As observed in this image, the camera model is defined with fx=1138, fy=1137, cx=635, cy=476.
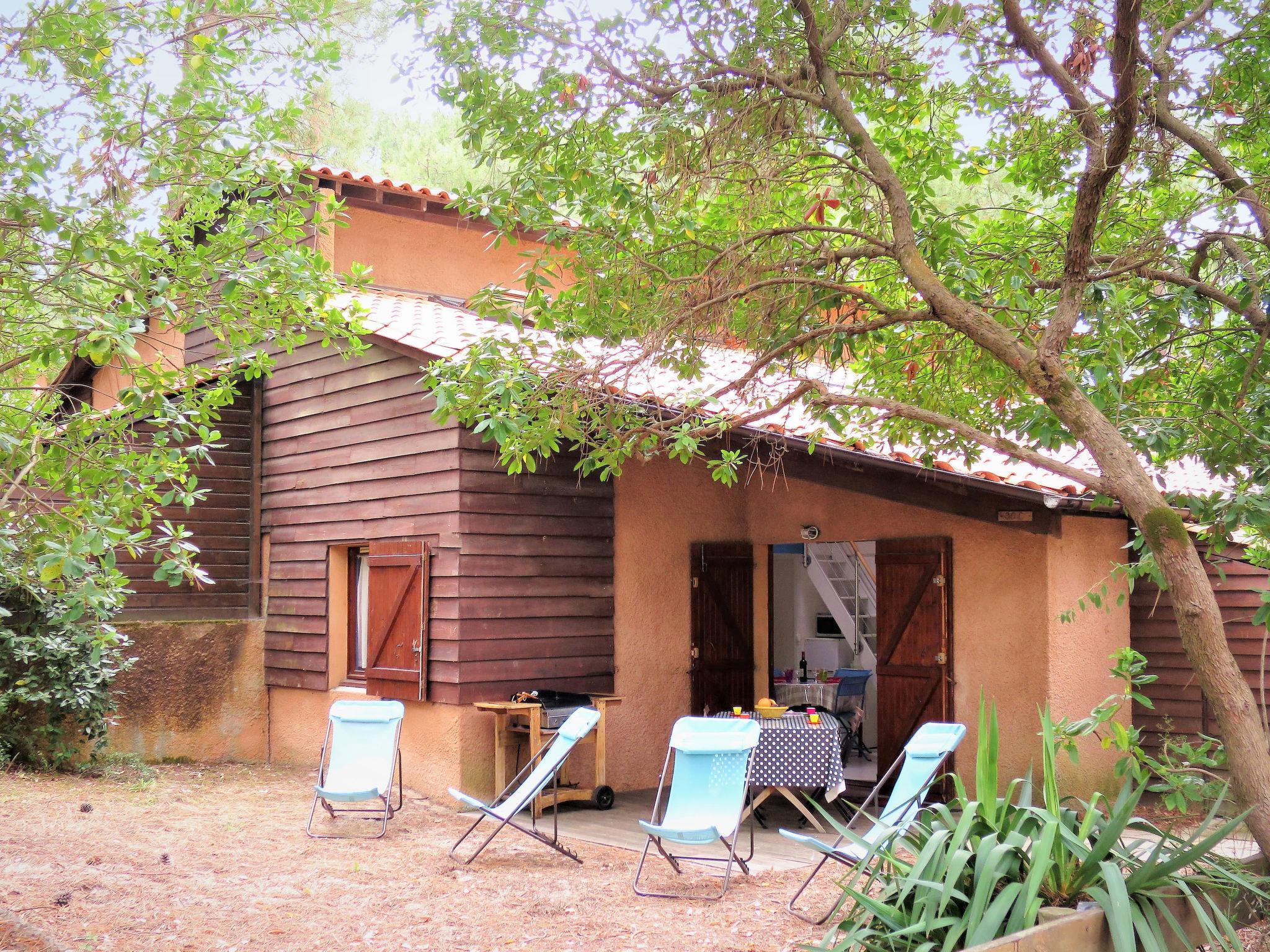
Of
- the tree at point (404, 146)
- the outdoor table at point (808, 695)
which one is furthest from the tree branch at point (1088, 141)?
the tree at point (404, 146)

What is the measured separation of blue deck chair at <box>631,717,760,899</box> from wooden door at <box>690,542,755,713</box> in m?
3.00

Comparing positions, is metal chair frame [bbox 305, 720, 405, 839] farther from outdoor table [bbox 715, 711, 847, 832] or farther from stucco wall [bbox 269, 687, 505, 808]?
outdoor table [bbox 715, 711, 847, 832]

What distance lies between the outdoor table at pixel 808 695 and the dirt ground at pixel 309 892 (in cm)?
341

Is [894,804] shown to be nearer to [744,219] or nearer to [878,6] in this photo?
[744,219]

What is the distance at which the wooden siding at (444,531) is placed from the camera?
327 inches

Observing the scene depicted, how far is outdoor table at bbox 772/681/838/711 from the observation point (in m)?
10.0

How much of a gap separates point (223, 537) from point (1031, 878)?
881 cm

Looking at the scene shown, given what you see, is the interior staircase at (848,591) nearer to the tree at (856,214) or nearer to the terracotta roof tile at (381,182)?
the terracotta roof tile at (381,182)

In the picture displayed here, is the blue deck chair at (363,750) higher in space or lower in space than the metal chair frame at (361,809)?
higher

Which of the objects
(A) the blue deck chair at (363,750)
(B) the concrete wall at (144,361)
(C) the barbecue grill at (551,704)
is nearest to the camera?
(A) the blue deck chair at (363,750)

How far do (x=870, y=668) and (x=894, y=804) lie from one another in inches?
289

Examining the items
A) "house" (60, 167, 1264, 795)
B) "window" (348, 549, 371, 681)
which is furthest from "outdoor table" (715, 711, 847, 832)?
"window" (348, 549, 371, 681)

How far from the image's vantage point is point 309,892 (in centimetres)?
583

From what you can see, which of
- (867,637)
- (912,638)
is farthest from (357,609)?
(867,637)
